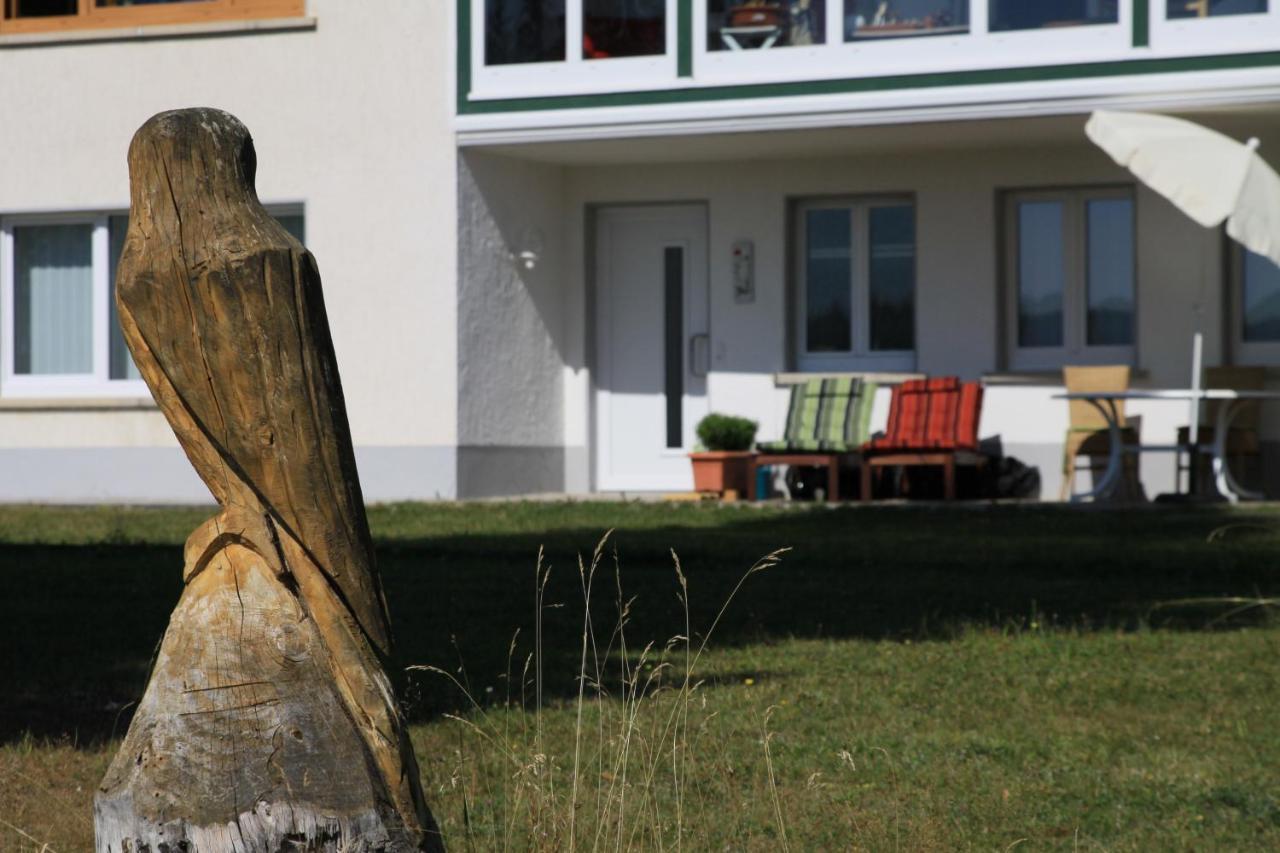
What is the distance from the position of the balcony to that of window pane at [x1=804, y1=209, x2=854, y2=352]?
2108 mm

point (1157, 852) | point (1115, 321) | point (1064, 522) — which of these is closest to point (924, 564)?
point (1064, 522)

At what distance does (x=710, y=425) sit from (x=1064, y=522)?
13.5 feet

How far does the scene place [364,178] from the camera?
1574 cm

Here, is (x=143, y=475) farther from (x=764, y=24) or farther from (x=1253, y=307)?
(x=1253, y=307)

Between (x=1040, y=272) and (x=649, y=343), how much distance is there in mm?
3704

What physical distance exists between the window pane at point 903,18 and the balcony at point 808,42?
0.4 inches

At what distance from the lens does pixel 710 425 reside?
599 inches

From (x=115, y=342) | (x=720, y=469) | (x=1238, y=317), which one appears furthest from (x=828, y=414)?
(x=115, y=342)

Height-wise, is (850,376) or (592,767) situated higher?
(850,376)

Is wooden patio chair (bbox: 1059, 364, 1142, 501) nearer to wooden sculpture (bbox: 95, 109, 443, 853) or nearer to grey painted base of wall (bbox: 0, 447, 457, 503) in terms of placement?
grey painted base of wall (bbox: 0, 447, 457, 503)

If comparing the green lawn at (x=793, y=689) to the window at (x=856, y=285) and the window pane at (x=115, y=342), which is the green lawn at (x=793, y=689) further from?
the window pane at (x=115, y=342)

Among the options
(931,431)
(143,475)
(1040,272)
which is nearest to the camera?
(931,431)

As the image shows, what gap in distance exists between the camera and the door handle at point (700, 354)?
1675 centimetres

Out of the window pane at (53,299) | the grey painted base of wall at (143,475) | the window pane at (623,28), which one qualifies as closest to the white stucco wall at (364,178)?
the grey painted base of wall at (143,475)
